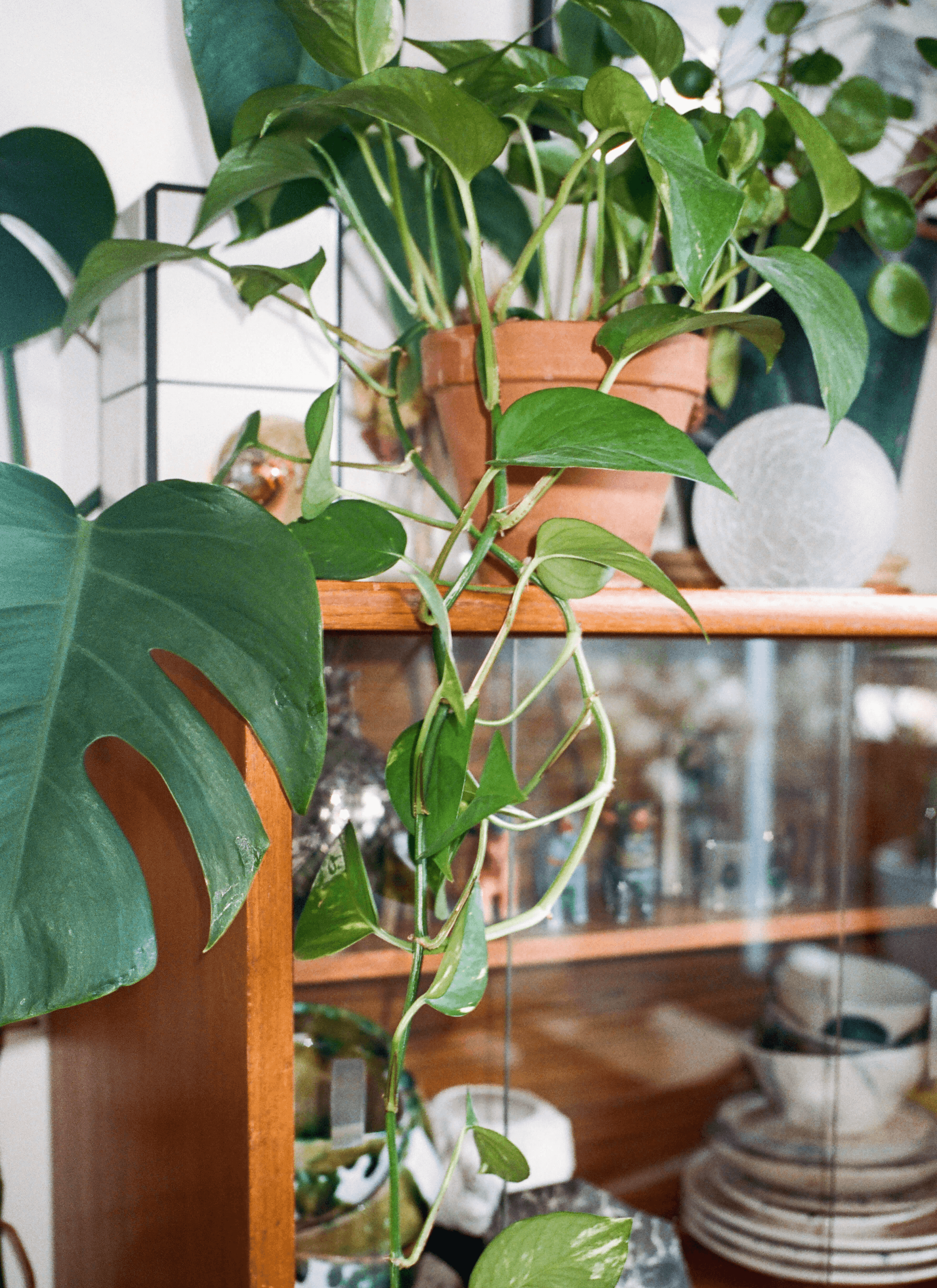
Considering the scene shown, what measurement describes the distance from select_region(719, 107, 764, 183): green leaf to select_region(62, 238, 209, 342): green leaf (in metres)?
0.38

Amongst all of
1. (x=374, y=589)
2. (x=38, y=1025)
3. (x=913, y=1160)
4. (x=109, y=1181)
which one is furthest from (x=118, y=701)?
(x=913, y=1160)

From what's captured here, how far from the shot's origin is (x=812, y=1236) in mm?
1044

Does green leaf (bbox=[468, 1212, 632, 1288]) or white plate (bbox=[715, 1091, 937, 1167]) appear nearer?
green leaf (bbox=[468, 1212, 632, 1288])

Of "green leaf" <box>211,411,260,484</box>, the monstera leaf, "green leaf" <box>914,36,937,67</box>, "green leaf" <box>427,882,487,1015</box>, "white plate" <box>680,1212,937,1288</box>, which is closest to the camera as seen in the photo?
the monstera leaf

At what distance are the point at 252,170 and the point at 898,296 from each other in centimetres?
75

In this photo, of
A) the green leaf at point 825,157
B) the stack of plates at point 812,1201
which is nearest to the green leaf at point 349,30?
the green leaf at point 825,157

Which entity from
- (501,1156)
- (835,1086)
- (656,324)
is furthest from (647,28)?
(835,1086)

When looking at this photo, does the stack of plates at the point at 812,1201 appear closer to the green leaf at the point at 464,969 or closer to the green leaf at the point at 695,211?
the green leaf at the point at 464,969

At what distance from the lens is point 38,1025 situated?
3.42 ft

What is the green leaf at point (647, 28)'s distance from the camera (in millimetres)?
676

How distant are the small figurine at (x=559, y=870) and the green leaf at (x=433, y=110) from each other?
0.53 meters

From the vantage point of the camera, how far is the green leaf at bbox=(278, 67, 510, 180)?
551 mm

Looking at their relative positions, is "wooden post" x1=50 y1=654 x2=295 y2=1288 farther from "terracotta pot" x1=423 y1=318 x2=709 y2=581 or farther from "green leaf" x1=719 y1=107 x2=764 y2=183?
"green leaf" x1=719 y1=107 x2=764 y2=183

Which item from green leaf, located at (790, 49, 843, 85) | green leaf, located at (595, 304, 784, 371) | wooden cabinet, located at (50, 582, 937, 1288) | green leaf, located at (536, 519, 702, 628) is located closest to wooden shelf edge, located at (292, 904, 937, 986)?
wooden cabinet, located at (50, 582, 937, 1288)
